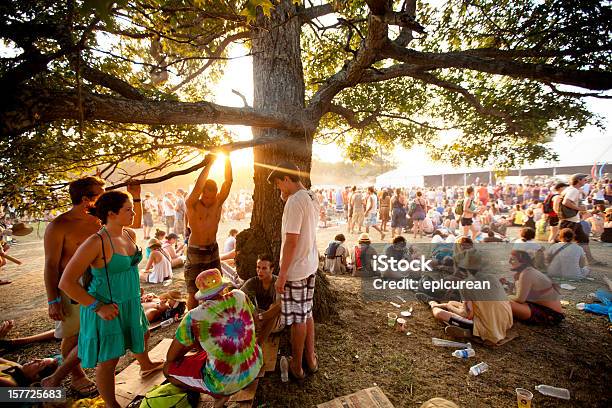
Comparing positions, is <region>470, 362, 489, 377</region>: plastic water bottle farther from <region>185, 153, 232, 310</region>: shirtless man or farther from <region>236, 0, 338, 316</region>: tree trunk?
<region>185, 153, 232, 310</region>: shirtless man

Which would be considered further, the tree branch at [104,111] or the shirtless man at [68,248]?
the shirtless man at [68,248]

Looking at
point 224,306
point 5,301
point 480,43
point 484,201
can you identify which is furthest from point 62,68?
point 484,201

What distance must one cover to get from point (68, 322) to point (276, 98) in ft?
11.4

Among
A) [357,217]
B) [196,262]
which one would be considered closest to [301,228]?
[196,262]

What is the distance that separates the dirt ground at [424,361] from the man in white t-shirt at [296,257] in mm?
498

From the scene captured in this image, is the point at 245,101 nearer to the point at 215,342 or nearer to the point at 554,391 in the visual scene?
the point at 215,342

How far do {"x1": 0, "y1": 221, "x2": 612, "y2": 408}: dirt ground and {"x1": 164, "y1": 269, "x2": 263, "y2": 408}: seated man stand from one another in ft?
2.30

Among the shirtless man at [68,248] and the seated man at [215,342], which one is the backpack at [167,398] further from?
the shirtless man at [68,248]

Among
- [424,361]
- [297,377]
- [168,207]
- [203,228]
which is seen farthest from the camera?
[168,207]

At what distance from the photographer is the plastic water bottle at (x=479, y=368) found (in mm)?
2986

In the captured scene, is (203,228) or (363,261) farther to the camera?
(363,261)

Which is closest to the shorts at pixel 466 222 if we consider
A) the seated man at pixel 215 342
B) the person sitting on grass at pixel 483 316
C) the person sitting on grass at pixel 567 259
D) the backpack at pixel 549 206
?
the backpack at pixel 549 206

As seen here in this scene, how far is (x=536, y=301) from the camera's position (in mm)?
Result: 4023

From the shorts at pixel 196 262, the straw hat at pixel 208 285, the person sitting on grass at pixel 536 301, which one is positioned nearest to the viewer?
the straw hat at pixel 208 285
